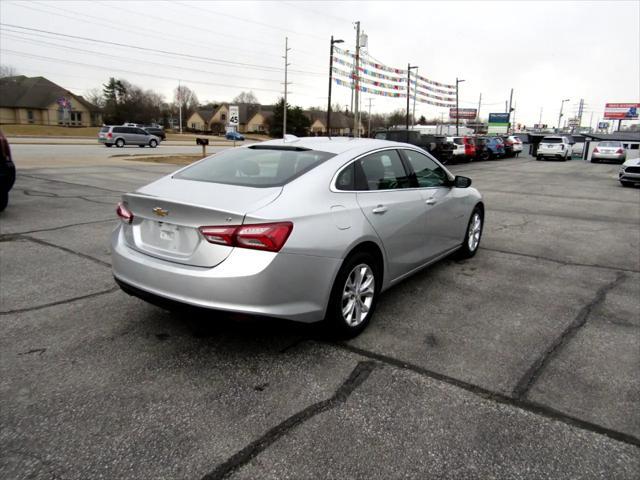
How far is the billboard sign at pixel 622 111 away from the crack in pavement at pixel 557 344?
114 meters

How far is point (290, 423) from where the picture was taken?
8.59ft

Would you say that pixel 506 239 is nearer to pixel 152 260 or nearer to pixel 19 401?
pixel 152 260

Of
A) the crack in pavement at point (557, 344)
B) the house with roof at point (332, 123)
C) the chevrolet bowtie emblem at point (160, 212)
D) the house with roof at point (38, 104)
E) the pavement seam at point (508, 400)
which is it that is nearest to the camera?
the pavement seam at point (508, 400)

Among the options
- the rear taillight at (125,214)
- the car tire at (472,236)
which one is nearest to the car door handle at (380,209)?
the rear taillight at (125,214)

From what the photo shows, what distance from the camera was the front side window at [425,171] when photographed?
469 centimetres

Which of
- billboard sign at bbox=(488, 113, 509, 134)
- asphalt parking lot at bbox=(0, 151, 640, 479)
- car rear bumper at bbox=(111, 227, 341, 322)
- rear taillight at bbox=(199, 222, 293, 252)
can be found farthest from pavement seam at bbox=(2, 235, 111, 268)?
billboard sign at bbox=(488, 113, 509, 134)

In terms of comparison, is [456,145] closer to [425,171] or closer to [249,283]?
[425,171]

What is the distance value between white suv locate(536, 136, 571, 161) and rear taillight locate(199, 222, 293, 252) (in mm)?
37413

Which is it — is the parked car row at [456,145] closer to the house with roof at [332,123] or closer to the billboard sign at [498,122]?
the billboard sign at [498,122]

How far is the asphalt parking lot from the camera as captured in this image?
2.34m

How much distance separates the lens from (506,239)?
24.8ft

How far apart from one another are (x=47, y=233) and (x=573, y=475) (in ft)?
22.9

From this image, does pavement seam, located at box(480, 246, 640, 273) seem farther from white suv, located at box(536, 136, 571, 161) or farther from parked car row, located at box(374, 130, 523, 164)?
white suv, located at box(536, 136, 571, 161)

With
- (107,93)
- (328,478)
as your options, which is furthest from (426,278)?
(107,93)
